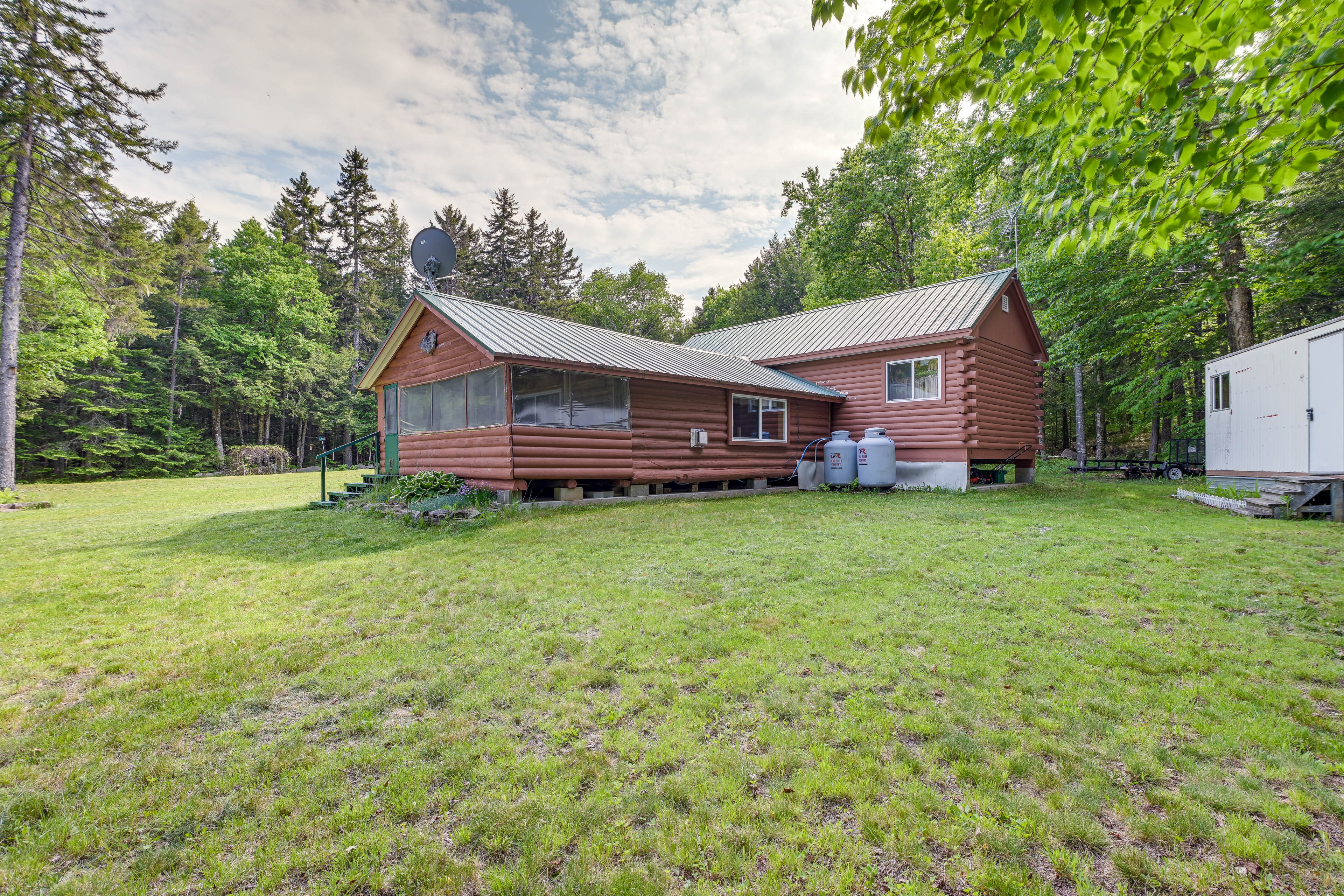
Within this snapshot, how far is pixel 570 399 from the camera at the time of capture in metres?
10.8

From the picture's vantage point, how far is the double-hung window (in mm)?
13914

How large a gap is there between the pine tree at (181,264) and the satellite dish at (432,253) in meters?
19.4

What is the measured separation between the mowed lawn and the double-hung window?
796cm

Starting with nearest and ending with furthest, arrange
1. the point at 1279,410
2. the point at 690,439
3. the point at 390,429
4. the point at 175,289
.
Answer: the point at 1279,410, the point at 690,439, the point at 390,429, the point at 175,289

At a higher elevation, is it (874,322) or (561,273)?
(561,273)

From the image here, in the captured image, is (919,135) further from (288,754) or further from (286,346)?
(286,346)

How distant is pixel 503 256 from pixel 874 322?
105 ft

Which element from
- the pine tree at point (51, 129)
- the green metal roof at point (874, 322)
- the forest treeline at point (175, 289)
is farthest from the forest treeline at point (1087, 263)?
the pine tree at point (51, 129)

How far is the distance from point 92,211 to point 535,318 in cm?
1429

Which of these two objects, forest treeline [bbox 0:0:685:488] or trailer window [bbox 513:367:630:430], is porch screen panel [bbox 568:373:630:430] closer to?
trailer window [bbox 513:367:630:430]

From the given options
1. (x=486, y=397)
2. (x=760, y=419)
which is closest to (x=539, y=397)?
(x=486, y=397)

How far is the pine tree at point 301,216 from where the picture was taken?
3375cm

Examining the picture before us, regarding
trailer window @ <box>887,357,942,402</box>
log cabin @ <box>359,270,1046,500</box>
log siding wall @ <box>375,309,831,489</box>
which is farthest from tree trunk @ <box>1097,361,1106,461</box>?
log siding wall @ <box>375,309,831,489</box>

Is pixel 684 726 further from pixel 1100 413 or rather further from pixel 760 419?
pixel 1100 413
